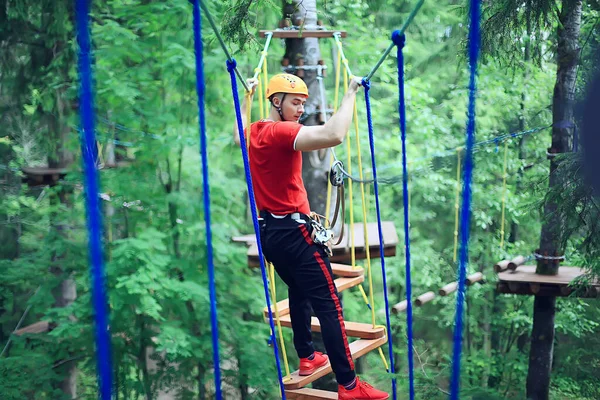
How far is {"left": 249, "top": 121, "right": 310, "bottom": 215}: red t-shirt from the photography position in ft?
9.45

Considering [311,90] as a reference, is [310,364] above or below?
below

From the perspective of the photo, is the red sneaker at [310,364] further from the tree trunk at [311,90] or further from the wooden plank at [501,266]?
the wooden plank at [501,266]

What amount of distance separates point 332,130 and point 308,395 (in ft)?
4.12

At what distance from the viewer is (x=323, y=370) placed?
3.28 m

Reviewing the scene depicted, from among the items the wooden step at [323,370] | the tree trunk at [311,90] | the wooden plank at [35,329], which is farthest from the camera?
the wooden plank at [35,329]

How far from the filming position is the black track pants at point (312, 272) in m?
2.97

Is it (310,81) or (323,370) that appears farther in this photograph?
(310,81)

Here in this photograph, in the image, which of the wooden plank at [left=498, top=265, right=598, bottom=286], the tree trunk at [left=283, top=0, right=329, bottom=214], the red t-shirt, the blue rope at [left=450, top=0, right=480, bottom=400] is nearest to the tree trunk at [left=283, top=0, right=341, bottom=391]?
the tree trunk at [left=283, top=0, right=329, bottom=214]

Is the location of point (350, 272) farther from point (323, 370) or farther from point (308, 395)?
point (308, 395)

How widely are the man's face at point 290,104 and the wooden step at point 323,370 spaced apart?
1.13 meters

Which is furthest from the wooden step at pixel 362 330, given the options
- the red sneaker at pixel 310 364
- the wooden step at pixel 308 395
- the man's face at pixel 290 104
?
the man's face at pixel 290 104

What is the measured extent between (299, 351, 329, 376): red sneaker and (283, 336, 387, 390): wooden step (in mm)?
19

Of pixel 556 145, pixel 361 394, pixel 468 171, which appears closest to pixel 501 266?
pixel 556 145

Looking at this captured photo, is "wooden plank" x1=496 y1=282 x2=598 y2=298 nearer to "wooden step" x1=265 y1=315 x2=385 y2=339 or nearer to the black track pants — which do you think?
"wooden step" x1=265 y1=315 x2=385 y2=339
